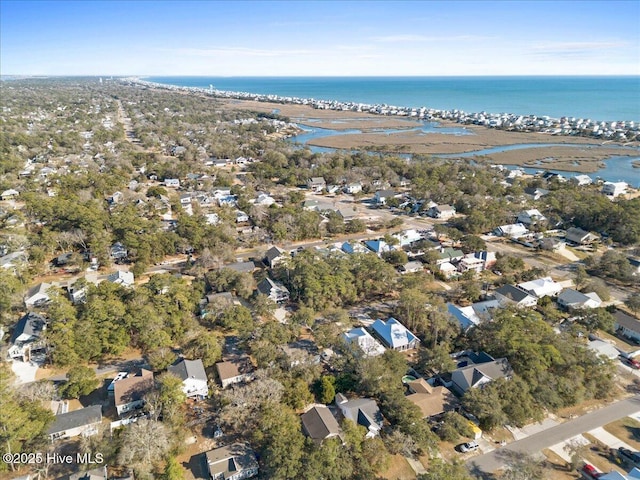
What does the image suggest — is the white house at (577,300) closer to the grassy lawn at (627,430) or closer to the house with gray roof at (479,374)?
the grassy lawn at (627,430)

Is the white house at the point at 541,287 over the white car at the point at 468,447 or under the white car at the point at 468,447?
over

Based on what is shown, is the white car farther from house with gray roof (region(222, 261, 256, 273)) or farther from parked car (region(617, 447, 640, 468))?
house with gray roof (region(222, 261, 256, 273))

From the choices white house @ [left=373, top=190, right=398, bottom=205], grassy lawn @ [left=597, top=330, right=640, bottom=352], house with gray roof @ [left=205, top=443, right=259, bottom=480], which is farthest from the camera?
white house @ [left=373, top=190, right=398, bottom=205]

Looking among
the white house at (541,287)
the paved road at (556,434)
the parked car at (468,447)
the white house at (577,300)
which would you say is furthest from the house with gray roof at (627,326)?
the parked car at (468,447)

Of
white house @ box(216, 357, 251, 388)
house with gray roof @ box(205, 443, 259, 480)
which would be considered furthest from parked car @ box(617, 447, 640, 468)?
white house @ box(216, 357, 251, 388)

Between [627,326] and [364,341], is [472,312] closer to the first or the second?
[364,341]

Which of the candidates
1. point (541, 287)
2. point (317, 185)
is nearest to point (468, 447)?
point (541, 287)
